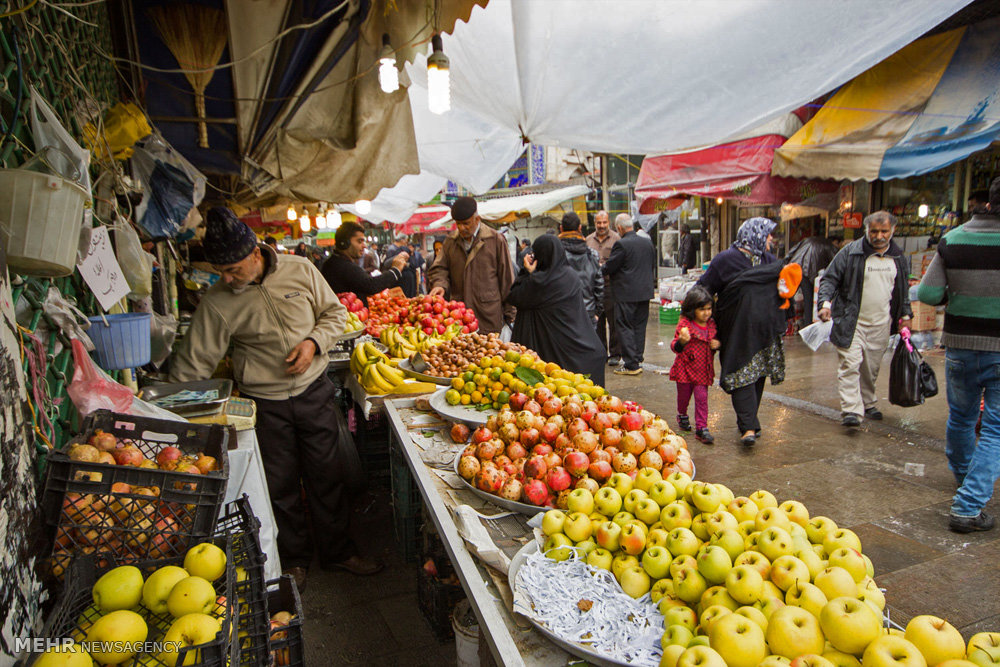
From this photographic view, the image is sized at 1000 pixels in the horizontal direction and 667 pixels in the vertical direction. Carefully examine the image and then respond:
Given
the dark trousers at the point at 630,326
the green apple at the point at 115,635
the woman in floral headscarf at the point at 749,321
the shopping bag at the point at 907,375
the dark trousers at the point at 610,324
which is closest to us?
the green apple at the point at 115,635

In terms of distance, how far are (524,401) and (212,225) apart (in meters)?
1.96

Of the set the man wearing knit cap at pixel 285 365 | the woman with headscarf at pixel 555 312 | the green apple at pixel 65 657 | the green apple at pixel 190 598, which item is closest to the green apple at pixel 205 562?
the green apple at pixel 190 598


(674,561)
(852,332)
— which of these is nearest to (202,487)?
(674,561)

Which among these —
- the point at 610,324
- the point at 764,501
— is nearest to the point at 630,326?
the point at 610,324

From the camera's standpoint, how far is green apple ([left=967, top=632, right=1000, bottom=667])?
1170mm

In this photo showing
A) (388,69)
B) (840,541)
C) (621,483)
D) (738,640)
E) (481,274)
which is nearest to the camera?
(738,640)

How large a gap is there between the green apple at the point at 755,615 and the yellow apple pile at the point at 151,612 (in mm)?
1277

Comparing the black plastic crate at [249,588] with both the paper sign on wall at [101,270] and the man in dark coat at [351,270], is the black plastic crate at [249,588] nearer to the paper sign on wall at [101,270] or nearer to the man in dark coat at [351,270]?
the paper sign on wall at [101,270]

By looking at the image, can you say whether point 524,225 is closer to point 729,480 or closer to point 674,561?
point 729,480

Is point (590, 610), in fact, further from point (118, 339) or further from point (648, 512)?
point (118, 339)

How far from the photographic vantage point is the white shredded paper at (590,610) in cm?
144

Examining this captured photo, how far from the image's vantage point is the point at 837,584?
1411 millimetres

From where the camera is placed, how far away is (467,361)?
3904 mm

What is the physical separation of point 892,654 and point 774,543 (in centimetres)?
40
